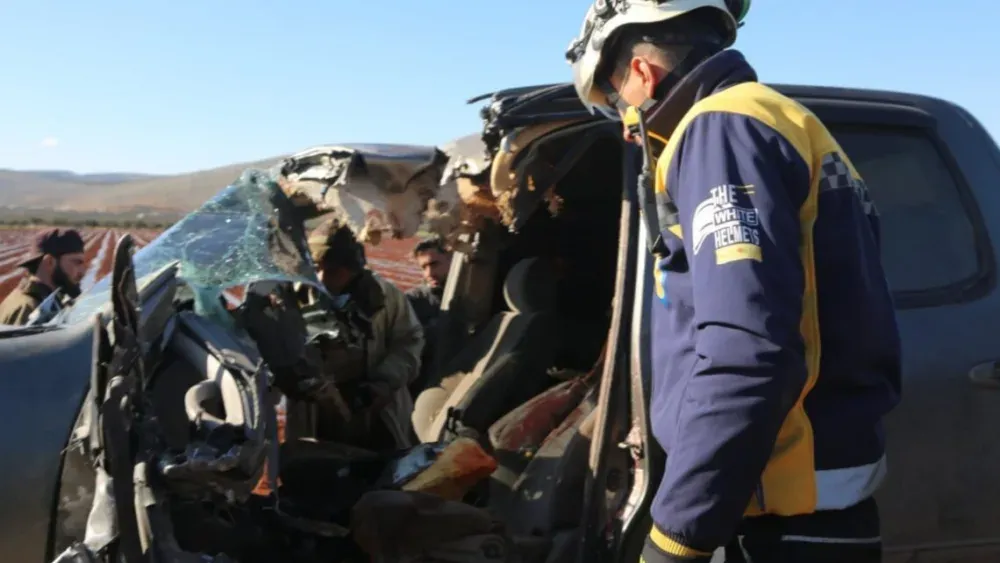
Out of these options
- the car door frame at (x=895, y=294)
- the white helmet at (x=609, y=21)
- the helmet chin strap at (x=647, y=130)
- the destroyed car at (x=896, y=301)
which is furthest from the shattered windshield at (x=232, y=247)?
the helmet chin strap at (x=647, y=130)

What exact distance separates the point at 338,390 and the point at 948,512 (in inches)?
101

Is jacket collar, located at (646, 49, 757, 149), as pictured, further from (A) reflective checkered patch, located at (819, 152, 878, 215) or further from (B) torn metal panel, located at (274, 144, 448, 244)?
(B) torn metal panel, located at (274, 144, 448, 244)

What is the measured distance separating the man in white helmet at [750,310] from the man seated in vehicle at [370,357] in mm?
Result: 2457

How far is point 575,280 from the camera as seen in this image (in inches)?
171

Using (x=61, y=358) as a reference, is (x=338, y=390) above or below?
below

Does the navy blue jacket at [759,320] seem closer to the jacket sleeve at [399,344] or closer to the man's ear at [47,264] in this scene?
the jacket sleeve at [399,344]

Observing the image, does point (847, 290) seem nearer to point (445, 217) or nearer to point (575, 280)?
point (445, 217)

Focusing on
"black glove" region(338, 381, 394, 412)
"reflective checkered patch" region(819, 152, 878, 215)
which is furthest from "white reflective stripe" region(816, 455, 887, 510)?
"black glove" region(338, 381, 394, 412)

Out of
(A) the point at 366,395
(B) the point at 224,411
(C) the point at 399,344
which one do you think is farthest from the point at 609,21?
(C) the point at 399,344

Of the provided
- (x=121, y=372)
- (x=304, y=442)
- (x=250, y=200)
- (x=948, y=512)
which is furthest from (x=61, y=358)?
(x=948, y=512)

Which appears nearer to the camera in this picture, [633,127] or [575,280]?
[633,127]

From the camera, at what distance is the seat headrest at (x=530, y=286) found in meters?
4.29

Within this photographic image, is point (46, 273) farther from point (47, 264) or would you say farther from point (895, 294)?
point (895, 294)

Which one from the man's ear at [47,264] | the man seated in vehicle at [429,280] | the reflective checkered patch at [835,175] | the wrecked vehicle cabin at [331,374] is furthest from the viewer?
the man seated in vehicle at [429,280]
